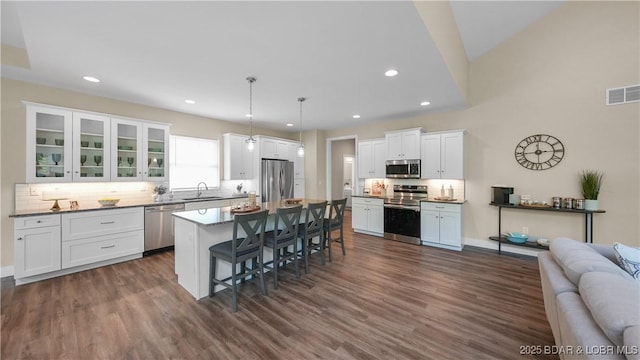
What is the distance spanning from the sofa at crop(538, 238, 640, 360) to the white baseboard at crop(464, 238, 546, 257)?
2.89 meters

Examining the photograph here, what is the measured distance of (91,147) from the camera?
378 cm

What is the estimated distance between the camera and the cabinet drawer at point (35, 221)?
3.04 metres

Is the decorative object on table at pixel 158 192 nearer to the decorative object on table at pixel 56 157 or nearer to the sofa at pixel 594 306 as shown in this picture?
the decorative object on table at pixel 56 157

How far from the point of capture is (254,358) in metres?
1.87

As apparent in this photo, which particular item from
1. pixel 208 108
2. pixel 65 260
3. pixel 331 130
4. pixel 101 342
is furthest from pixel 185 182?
pixel 331 130

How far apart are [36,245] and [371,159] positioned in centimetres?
582

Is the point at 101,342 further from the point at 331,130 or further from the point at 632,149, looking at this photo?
the point at 632,149

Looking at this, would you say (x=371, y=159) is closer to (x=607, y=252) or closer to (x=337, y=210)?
(x=337, y=210)

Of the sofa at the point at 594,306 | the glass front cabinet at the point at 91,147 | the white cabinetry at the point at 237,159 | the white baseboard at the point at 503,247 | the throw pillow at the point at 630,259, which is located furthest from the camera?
the white cabinetry at the point at 237,159

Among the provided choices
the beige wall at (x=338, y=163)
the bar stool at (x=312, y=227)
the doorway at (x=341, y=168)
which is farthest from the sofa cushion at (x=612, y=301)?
the beige wall at (x=338, y=163)

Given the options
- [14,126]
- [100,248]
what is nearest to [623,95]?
[100,248]

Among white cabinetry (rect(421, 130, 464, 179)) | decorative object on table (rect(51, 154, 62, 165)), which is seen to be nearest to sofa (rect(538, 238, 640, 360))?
white cabinetry (rect(421, 130, 464, 179))

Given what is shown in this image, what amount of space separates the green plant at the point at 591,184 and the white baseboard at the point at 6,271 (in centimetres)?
833

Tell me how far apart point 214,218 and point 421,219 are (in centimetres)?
387
